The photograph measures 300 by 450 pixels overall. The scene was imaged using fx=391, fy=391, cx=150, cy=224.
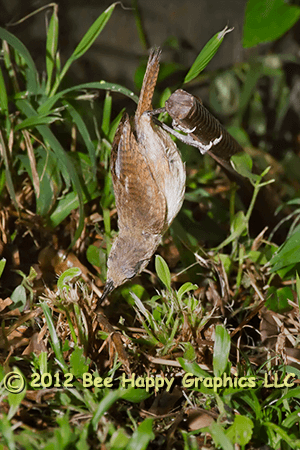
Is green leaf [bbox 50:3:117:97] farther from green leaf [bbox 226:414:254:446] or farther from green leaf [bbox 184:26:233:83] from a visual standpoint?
green leaf [bbox 226:414:254:446]

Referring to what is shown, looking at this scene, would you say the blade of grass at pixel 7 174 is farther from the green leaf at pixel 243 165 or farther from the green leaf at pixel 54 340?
the green leaf at pixel 243 165

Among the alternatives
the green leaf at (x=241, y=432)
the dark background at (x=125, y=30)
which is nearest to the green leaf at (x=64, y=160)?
the dark background at (x=125, y=30)

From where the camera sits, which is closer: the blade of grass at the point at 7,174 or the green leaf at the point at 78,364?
the green leaf at the point at 78,364

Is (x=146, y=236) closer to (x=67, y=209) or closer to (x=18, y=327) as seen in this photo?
(x=67, y=209)

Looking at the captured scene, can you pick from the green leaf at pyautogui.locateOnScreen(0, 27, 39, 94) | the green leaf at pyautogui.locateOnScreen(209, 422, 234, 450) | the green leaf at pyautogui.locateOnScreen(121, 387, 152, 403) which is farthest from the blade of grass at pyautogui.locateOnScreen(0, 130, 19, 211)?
the green leaf at pyautogui.locateOnScreen(209, 422, 234, 450)

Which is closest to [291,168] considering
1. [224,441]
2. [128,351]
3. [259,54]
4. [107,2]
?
[259,54]

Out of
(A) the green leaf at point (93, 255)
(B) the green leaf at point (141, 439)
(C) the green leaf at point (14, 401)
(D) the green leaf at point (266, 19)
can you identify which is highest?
(D) the green leaf at point (266, 19)
